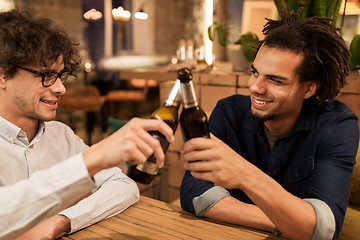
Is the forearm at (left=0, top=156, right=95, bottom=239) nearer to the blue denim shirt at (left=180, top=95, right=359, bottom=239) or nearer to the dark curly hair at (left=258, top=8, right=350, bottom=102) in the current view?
the blue denim shirt at (left=180, top=95, right=359, bottom=239)

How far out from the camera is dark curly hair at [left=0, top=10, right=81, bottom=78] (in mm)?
1242

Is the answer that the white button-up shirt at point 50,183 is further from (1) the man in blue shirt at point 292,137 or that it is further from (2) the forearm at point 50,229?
(1) the man in blue shirt at point 292,137

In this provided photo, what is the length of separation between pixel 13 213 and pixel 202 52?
258 centimetres

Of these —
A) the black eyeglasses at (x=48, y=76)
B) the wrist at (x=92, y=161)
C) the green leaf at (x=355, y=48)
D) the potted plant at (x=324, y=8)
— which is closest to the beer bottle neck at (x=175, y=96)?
the wrist at (x=92, y=161)

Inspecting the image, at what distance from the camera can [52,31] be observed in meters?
1.37

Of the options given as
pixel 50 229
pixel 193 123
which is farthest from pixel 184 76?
pixel 50 229

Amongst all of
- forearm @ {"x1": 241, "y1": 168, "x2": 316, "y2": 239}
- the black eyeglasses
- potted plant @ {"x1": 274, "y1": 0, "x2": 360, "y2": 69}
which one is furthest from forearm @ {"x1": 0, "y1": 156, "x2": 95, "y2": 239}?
potted plant @ {"x1": 274, "y1": 0, "x2": 360, "y2": 69}

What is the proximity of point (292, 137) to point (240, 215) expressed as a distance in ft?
1.45

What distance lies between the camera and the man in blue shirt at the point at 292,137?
1.00m

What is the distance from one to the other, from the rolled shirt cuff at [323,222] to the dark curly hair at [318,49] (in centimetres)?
Answer: 52

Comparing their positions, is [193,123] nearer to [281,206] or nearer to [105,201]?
[281,206]

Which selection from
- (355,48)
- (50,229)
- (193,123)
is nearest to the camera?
(193,123)

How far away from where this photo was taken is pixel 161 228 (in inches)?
42.6

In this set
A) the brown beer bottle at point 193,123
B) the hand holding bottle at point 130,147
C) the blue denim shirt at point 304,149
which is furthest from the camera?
the blue denim shirt at point 304,149
